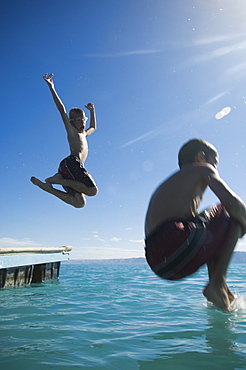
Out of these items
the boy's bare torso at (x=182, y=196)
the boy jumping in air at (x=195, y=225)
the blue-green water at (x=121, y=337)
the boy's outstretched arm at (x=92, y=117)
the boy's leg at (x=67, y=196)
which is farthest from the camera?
the boy's outstretched arm at (x=92, y=117)

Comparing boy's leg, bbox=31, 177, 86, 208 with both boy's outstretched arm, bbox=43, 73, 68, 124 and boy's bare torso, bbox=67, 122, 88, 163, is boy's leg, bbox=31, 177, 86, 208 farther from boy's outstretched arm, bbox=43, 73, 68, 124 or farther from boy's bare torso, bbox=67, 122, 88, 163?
boy's outstretched arm, bbox=43, 73, 68, 124

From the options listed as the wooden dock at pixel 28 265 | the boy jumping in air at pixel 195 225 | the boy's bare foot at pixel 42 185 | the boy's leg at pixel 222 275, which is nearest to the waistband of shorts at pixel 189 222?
the boy jumping in air at pixel 195 225

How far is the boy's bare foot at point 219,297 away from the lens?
2.62 metres

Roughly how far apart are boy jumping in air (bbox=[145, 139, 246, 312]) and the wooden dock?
8615 millimetres

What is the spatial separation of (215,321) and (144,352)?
228cm

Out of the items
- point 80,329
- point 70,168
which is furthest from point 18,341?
point 70,168

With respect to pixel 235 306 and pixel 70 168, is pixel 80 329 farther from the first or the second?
pixel 235 306

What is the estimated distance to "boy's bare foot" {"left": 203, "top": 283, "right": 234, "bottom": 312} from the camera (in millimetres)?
2619

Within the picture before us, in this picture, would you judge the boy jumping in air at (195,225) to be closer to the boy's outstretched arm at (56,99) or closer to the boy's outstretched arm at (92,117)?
the boy's outstretched arm at (56,99)

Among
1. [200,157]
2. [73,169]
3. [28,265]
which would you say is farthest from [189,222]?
[28,265]

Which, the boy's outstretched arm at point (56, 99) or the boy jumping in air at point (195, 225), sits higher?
the boy's outstretched arm at point (56, 99)

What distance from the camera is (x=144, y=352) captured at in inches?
156

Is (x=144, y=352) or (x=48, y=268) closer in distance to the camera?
(x=144, y=352)

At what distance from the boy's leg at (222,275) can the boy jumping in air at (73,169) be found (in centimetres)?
282
